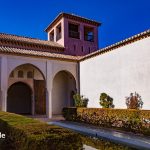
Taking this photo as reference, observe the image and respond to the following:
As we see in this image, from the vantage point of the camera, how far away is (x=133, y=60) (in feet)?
40.4

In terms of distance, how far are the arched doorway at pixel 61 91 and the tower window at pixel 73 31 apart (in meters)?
4.43

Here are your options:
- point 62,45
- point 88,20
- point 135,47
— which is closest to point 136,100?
point 135,47

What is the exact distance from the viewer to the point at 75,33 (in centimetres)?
2362

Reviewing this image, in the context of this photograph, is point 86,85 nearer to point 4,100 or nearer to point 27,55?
point 27,55

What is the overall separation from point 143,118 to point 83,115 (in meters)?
5.43

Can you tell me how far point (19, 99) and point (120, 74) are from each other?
11.6 m

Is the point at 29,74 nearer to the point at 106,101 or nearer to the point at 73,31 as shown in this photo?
the point at 73,31

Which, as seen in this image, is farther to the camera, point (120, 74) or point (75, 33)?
point (75, 33)

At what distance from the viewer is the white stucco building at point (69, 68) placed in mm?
12336

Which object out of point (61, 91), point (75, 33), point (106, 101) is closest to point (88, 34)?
point (75, 33)

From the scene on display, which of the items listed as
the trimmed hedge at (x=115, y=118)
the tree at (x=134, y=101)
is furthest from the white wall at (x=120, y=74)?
the trimmed hedge at (x=115, y=118)

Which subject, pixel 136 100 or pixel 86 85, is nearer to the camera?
pixel 136 100

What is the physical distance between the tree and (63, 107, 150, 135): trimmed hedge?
1111mm

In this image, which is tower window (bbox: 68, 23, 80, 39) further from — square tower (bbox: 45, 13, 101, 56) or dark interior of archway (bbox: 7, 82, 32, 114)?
dark interior of archway (bbox: 7, 82, 32, 114)
